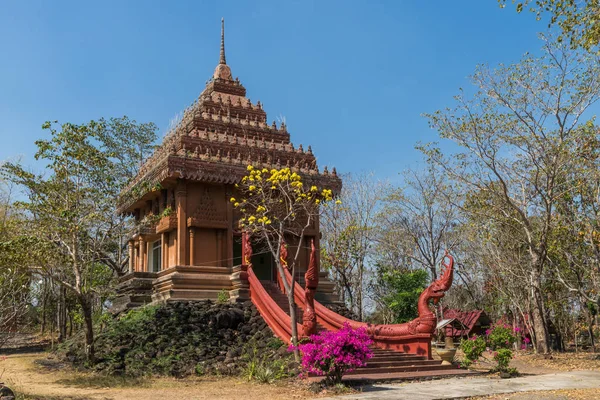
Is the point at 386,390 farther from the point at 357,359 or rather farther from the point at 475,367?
the point at 475,367

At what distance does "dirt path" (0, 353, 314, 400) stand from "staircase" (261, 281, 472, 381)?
4.02 feet

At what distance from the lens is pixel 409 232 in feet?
98.0

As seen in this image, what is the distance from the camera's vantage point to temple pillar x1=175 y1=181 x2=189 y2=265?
17641 mm

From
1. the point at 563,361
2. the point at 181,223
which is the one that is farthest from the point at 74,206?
the point at 563,361

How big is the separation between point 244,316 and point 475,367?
6316mm

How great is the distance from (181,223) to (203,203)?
100cm

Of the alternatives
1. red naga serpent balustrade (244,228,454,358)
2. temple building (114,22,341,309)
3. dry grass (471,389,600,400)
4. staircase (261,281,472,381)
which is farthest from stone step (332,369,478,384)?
temple building (114,22,341,309)

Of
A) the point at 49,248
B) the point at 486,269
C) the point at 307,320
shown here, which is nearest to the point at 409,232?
the point at 486,269

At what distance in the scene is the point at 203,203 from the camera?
18.3m

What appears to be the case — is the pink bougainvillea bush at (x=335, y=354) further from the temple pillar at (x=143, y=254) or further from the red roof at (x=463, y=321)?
the red roof at (x=463, y=321)

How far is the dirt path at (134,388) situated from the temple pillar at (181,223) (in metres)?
5.02

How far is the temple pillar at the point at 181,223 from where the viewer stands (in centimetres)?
1764

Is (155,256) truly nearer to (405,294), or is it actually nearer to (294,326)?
(294,326)

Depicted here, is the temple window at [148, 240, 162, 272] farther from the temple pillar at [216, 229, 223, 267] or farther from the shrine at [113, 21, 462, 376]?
the temple pillar at [216, 229, 223, 267]
